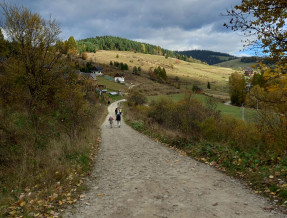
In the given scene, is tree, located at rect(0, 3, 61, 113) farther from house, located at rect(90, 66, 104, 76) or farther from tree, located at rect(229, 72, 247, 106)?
house, located at rect(90, 66, 104, 76)

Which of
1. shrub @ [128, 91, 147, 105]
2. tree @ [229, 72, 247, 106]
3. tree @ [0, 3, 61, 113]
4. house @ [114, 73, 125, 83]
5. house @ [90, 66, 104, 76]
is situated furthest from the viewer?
house @ [90, 66, 104, 76]

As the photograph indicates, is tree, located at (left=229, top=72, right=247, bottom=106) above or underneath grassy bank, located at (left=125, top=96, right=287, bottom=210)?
above

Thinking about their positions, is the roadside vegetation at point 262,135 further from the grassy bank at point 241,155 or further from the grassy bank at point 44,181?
the grassy bank at point 44,181

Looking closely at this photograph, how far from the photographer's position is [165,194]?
5.36 meters

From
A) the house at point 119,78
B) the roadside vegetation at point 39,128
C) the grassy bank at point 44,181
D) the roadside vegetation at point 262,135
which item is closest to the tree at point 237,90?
the house at point 119,78

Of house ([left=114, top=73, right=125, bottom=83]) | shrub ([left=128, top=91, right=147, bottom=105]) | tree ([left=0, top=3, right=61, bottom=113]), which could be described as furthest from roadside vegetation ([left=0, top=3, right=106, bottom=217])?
house ([left=114, top=73, right=125, bottom=83])

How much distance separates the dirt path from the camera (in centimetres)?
444

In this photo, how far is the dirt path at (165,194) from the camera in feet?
14.6

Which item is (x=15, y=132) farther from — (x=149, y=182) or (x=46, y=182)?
(x=149, y=182)

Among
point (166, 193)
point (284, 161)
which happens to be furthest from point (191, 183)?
point (284, 161)

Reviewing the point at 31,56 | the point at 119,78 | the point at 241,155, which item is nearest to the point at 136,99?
the point at 31,56

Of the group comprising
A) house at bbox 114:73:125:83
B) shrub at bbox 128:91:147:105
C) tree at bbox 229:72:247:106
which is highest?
house at bbox 114:73:125:83

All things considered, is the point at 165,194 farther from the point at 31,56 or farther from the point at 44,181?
the point at 31,56

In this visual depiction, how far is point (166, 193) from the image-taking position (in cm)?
543
